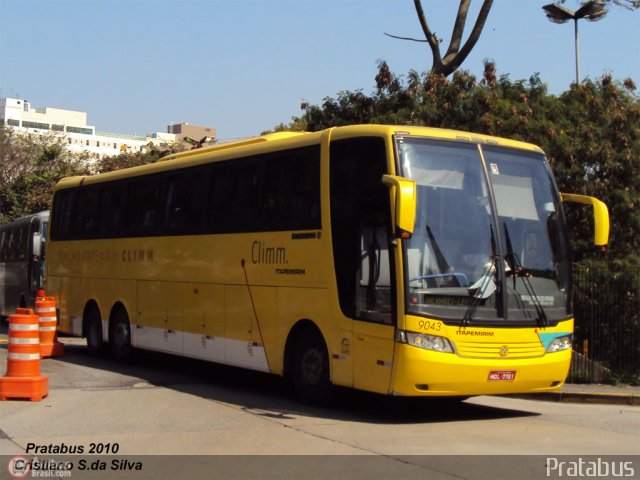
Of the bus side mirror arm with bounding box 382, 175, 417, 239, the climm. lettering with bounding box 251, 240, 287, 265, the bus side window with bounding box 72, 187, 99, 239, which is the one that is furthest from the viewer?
the bus side window with bounding box 72, 187, 99, 239

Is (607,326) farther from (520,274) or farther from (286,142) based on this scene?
(286,142)

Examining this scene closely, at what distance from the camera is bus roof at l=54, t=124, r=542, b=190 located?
10531mm

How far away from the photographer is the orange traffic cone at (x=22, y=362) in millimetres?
11453

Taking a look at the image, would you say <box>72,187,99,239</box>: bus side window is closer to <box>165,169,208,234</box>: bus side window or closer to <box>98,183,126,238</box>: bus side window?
<box>98,183,126,238</box>: bus side window

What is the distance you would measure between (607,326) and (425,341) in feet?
24.3

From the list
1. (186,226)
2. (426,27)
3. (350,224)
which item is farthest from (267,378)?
(426,27)

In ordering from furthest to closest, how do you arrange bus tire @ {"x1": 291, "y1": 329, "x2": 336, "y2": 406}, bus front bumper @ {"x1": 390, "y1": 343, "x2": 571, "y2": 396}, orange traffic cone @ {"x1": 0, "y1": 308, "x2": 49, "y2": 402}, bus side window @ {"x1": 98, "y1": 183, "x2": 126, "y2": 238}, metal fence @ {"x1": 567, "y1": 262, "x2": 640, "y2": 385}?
bus side window @ {"x1": 98, "y1": 183, "x2": 126, "y2": 238}
metal fence @ {"x1": 567, "y1": 262, "x2": 640, "y2": 385}
orange traffic cone @ {"x1": 0, "y1": 308, "x2": 49, "y2": 402}
bus tire @ {"x1": 291, "y1": 329, "x2": 336, "y2": 406}
bus front bumper @ {"x1": 390, "y1": 343, "x2": 571, "y2": 396}

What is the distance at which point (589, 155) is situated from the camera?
60.6 feet

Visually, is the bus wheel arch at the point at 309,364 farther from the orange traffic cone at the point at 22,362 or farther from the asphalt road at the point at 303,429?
the orange traffic cone at the point at 22,362

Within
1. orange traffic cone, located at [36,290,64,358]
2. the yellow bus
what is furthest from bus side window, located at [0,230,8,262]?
the yellow bus

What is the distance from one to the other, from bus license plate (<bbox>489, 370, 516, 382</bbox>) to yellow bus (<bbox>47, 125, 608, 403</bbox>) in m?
0.03
